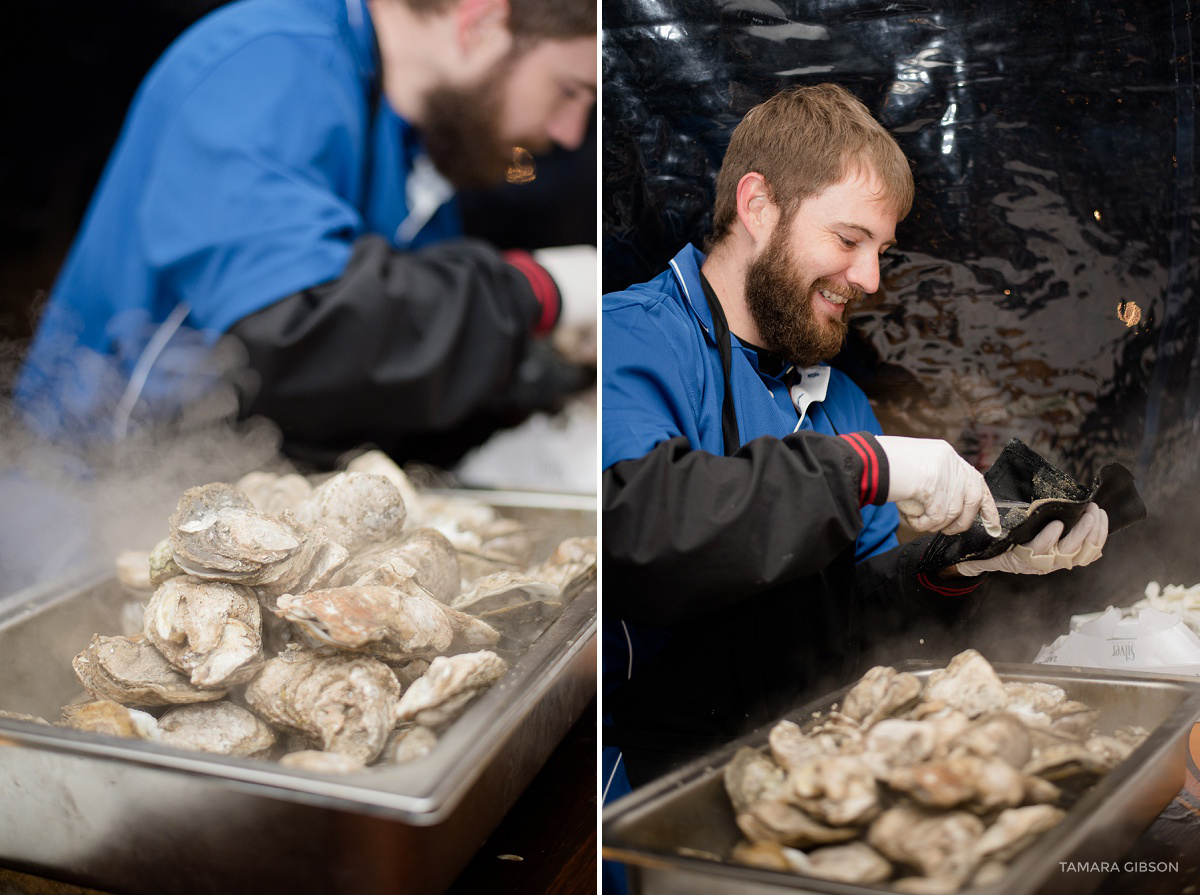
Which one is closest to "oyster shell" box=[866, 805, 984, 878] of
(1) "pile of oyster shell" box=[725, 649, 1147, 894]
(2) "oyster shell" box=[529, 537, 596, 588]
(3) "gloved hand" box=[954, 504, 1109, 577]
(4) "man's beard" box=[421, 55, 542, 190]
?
(1) "pile of oyster shell" box=[725, 649, 1147, 894]

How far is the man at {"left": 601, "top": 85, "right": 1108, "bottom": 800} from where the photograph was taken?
0.65 m

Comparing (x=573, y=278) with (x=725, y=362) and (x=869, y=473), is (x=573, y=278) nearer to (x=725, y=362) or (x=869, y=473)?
(x=725, y=362)

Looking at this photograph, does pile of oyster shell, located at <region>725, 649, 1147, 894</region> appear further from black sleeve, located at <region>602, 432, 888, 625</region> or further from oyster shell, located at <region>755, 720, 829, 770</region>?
black sleeve, located at <region>602, 432, 888, 625</region>

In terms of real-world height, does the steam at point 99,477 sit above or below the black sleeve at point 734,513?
below

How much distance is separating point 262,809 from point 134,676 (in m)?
0.24

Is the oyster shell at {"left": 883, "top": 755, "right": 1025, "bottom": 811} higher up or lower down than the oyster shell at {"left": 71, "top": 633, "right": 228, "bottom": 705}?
higher up

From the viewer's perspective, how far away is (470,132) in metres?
1.02

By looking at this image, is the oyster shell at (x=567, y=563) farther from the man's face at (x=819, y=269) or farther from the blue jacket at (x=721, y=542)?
the man's face at (x=819, y=269)

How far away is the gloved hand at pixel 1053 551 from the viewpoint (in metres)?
0.71

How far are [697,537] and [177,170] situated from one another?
3.04ft

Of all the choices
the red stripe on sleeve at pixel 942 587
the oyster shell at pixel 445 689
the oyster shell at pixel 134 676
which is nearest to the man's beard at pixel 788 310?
the red stripe on sleeve at pixel 942 587

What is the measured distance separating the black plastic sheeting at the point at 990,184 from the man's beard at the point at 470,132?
0.30 m

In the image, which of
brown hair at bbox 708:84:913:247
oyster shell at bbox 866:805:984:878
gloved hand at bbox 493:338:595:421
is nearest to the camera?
oyster shell at bbox 866:805:984:878

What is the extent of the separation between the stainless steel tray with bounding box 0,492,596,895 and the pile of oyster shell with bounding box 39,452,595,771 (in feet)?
0.16
